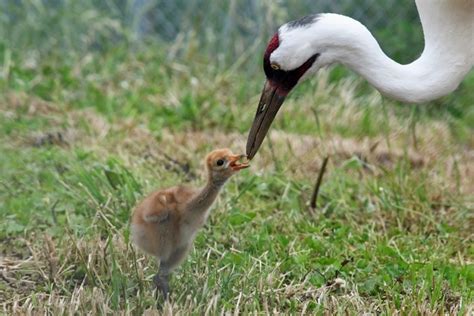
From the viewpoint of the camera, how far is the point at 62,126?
648 centimetres

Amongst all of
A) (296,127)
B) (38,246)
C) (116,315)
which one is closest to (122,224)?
(38,246)

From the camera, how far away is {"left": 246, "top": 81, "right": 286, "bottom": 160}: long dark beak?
15.1ft

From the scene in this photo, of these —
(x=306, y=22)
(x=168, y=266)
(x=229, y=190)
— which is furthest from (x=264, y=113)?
(x=229, y=190)

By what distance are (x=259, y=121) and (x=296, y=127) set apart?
2087mm

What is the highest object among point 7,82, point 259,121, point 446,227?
point 259,121

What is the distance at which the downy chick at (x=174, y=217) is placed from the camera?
4.20 meters

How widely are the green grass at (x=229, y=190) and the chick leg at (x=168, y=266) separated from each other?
5 centimetres

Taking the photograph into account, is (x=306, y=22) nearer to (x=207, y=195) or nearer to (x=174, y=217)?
(x=207, y=195)

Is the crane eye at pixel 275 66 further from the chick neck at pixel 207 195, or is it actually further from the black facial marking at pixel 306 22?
the chick neck at pixel 207 195

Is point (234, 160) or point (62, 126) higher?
point (234, 160)

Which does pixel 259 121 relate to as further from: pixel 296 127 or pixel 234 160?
pixel 296 127

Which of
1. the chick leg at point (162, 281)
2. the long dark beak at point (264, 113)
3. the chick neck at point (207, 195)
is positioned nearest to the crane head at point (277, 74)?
the long dark beak at point (264, 113)

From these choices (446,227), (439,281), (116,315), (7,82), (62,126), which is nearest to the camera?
(116,315)

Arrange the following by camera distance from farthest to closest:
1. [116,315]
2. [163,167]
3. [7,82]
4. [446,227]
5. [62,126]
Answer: [7,82] → [62,126] → [163,167] → [446,227] → [116,315]
